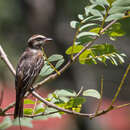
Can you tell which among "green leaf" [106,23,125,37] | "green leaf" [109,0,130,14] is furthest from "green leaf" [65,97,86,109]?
"green leaf" [109,0,130,14]

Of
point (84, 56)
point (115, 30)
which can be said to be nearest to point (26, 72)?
point (84, 56)

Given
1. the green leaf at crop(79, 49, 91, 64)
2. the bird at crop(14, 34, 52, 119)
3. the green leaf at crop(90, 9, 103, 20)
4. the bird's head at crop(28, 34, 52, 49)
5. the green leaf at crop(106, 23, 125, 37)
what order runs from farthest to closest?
1. the bird's head at crop(28, 34, 52, 49)
2. the bird at crop(14, 34, 52, 119)
3. the green leaf at crop(79, 49, 91, 64)
4. the green leaf at crop(106, 23, 125, 37)
5. the green leaf at crop(90, 9, 103, 20)

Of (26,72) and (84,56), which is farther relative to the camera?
(26,72)

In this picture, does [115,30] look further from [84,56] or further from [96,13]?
[84,56]

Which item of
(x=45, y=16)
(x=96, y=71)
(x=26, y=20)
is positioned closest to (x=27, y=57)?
(x=45, y=16)

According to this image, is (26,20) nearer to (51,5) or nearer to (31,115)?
(51,5)

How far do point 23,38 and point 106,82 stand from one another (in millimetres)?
10403

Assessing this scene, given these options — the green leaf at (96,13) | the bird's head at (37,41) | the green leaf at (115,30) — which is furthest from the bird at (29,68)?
the green leaf at (96,13)

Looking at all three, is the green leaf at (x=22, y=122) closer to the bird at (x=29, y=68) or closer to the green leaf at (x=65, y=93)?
the green leaf at (x=65, y=93)

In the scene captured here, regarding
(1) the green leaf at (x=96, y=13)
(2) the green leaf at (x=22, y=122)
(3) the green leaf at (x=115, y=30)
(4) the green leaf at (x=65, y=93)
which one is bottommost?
(4) the green leaf at (x=65, y=93)

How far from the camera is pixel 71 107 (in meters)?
3.15

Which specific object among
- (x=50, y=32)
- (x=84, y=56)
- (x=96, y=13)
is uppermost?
(x=96, y=13)

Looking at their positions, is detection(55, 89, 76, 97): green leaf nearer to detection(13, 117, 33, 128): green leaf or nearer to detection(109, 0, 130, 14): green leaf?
detection(13, 117, 33, 128): green leaf

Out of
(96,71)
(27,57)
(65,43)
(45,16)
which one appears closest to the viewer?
(27,57)
